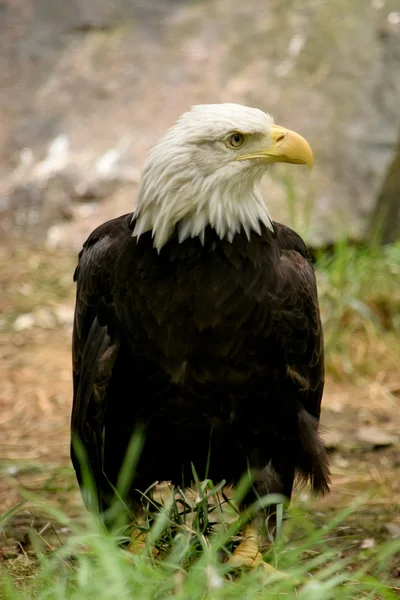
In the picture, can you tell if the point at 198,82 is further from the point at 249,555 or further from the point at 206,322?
the point at 249,555

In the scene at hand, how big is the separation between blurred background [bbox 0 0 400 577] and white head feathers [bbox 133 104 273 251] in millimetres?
2536

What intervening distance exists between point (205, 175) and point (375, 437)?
244cm

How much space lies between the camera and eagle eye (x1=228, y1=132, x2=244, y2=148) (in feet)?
11.4

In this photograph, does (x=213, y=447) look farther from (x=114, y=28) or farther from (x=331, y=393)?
(x=114, y=28)

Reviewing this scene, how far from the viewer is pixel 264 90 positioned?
26.9 ft

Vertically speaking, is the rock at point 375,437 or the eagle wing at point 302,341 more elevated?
the eagle wing at point 302,341

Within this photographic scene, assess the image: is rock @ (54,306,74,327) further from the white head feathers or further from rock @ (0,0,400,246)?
the white head feathers

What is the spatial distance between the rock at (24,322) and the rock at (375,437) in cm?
255

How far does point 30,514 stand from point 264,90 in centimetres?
492

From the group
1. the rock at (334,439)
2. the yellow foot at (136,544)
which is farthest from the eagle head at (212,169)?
the rock at (334,439)

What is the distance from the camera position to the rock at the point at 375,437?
17.5ft

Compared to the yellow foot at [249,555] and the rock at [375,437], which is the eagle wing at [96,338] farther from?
the rock at [375,437]

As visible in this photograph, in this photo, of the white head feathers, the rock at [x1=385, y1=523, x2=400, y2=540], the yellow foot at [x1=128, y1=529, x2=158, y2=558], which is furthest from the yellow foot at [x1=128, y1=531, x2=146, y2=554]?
the rock at [x1=385, y1=523, x2=400, y2=540]

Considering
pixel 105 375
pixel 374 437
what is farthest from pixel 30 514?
pixel 374 437
